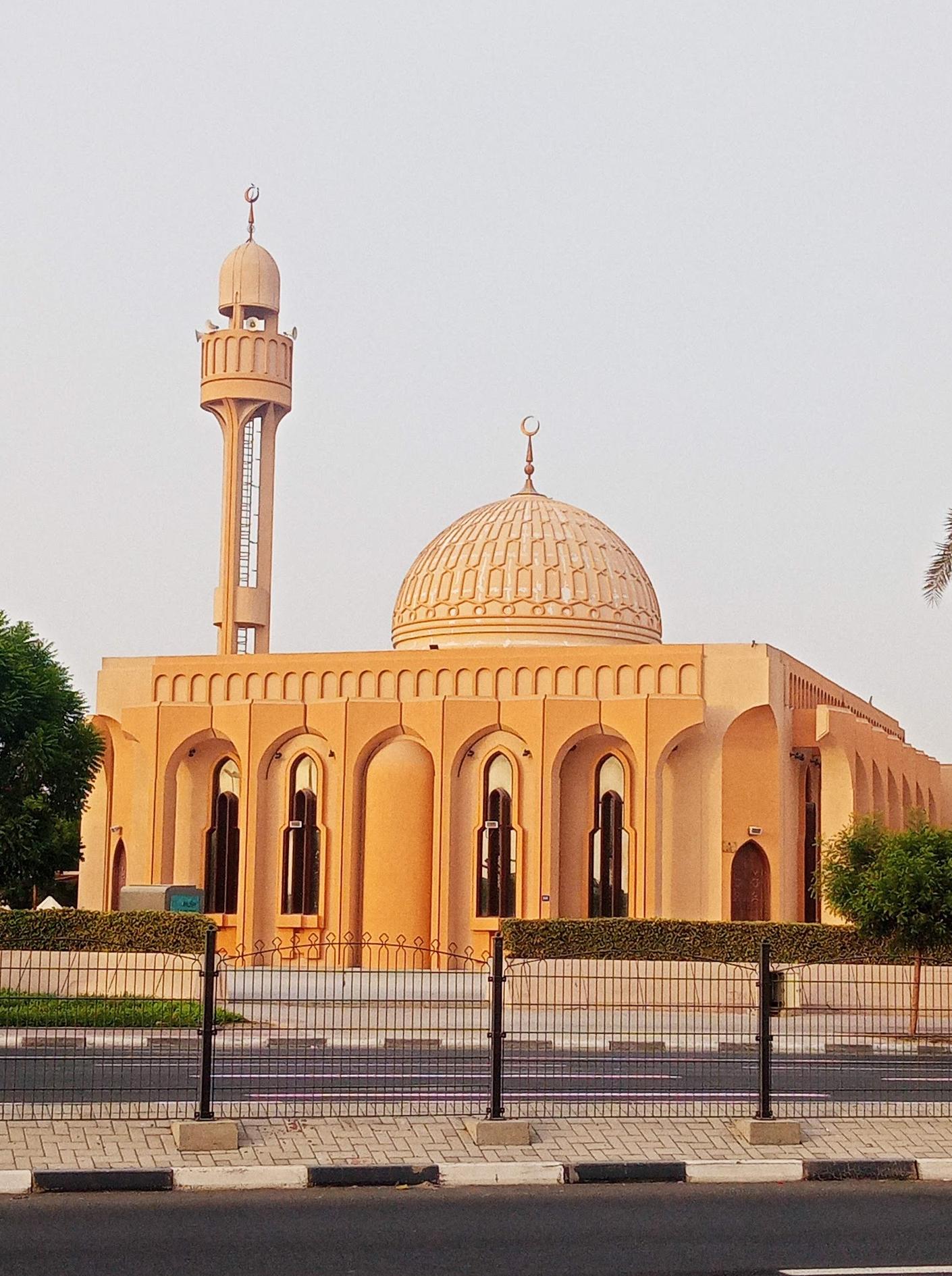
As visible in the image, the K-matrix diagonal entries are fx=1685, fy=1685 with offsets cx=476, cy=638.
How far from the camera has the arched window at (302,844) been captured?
1308 inches

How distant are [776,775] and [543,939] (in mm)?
8330

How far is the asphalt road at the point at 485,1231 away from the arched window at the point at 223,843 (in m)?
24.8

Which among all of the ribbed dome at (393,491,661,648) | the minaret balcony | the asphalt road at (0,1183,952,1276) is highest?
the minaret balcony

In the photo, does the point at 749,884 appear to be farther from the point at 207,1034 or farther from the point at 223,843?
the point at 207,1034

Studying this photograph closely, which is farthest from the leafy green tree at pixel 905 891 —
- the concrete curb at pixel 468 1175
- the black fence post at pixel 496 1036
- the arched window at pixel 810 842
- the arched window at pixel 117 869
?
the arched window at pixel 117 869

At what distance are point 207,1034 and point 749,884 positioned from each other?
22732 mm

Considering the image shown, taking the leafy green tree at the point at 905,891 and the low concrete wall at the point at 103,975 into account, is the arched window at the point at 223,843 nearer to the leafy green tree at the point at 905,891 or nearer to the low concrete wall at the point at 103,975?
the low concrete wall at the point at 103,975

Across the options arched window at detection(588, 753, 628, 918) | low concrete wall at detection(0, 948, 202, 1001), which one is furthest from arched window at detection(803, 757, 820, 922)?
low concrete wall at detection(0, 948, 202, 1001)

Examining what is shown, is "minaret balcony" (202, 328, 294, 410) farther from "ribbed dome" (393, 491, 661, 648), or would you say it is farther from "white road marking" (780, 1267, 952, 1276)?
"white road marking" (780, 1267, 952, 1276)

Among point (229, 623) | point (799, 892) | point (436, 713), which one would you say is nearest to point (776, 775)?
point (799, 892)

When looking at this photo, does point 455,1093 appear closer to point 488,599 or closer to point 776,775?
point 776,775

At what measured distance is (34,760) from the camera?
1193 inches

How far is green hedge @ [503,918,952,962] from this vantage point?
82.5 ft

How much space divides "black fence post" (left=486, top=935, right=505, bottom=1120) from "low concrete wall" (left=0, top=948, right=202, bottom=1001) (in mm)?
1974
